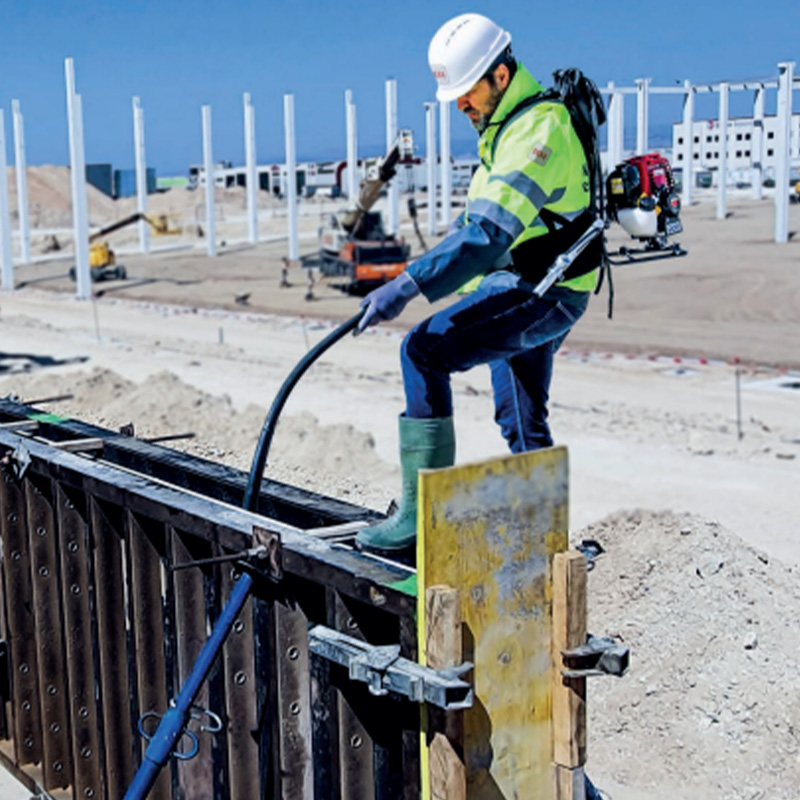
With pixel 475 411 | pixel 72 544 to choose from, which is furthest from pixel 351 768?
pixel 475 411

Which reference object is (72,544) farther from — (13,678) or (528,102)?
(528,102)

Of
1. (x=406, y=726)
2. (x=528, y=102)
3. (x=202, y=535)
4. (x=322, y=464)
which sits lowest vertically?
(x=322, y=464)

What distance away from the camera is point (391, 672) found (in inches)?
115

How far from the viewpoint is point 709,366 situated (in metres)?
16.9

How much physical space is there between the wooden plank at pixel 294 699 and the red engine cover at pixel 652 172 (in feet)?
5.67

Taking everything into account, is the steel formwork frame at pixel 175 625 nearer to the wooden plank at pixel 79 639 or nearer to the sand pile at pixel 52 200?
the wooden plank at pixel 79 639

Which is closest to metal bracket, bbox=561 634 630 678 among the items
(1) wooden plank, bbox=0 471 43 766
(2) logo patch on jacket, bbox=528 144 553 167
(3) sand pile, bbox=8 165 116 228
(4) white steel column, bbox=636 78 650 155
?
(2) logo patch on jacket, bbox=528 144 553 167

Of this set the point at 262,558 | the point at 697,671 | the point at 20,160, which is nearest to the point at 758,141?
the point at 20,160

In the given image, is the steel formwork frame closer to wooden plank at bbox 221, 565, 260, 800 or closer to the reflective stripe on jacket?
wooden plank at bbox 221, 565, 260, 800

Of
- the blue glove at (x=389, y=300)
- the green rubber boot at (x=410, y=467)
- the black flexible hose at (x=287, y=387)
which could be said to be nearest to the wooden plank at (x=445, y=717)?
the green rubber boot at (x=410, y=467)

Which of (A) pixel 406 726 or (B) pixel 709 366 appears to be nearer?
(A) pixel 406 726

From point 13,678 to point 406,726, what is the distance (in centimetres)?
229

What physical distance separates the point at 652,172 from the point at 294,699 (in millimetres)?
1960

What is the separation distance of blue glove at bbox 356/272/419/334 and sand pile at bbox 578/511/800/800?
2372 millimetres
